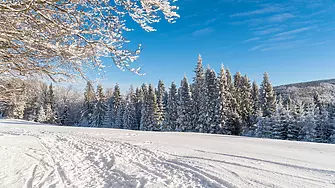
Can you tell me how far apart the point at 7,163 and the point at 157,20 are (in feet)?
21.0

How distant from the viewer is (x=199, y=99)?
85.8 ft

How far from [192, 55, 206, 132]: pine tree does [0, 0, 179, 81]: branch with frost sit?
849 inches

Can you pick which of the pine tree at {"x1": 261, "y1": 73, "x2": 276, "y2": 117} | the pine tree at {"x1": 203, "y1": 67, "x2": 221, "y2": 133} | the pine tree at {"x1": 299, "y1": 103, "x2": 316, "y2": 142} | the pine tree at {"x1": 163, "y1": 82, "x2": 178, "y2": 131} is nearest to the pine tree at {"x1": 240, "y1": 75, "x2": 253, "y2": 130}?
the pine tree at {"x1": 261, "y1": 73, "x2": 276, "y2": 117}

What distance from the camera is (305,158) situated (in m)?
5.68

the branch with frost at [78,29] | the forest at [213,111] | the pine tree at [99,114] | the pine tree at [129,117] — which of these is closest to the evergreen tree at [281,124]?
the forest at [213,111]

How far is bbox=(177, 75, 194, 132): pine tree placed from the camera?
26.2m

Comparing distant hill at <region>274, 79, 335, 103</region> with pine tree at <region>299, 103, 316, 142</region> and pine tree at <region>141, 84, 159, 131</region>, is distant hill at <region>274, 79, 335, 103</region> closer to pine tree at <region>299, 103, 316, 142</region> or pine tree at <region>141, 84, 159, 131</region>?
pine tree at <region>299, 103, 316, 142</region>

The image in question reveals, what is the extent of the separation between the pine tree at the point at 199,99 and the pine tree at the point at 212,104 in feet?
1.87

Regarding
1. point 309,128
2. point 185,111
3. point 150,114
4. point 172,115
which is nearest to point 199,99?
point 185,111

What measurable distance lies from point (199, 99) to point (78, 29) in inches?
935

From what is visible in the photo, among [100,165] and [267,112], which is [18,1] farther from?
[267,112]

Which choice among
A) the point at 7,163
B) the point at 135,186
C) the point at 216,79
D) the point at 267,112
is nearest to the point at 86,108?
the point at 216,79

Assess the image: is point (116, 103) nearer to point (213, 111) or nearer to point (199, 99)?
point (199, 99)

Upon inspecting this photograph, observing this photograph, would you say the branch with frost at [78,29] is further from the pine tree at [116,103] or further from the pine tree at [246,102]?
the pine tree at [116,103]
